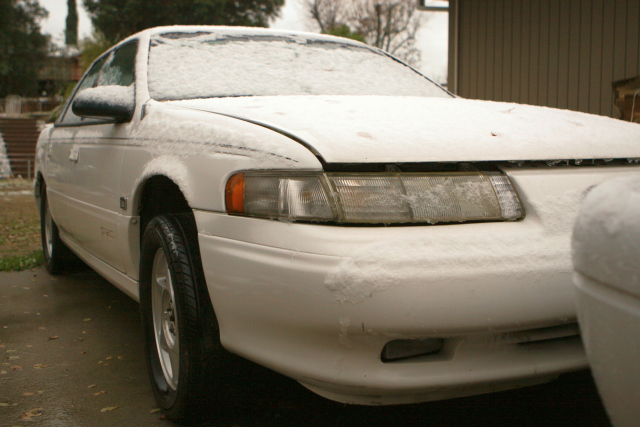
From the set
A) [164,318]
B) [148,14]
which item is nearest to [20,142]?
[148,14]

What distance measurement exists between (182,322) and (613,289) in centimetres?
138

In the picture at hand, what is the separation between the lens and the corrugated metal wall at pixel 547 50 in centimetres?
664

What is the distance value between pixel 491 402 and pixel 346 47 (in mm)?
2037

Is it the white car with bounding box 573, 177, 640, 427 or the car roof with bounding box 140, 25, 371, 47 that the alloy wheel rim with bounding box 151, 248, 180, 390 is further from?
the white car with bounding box 573, 177, 640, 427

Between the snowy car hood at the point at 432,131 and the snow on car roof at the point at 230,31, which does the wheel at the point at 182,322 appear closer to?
the snowy car hood at the point at 432,131

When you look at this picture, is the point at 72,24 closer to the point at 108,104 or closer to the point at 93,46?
the point at 93,46

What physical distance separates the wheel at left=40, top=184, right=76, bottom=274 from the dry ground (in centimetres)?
37

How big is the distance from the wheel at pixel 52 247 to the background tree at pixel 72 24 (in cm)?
6064

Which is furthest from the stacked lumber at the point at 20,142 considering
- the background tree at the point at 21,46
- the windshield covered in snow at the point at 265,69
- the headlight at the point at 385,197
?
the headlight at the point at 385,197

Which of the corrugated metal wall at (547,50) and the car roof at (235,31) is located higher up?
the corrugated metal wall at (547,50)

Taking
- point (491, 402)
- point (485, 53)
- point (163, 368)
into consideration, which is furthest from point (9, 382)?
point (485, 53)

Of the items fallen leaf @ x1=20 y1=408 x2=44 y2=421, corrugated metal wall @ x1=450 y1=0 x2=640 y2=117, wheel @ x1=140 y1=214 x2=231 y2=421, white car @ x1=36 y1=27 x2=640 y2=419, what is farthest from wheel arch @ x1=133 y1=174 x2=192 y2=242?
corrugated metal wall @ x1=450 y1=0 x2=640 y2=117

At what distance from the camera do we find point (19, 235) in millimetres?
7137

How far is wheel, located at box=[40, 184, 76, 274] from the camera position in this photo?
468 cm
